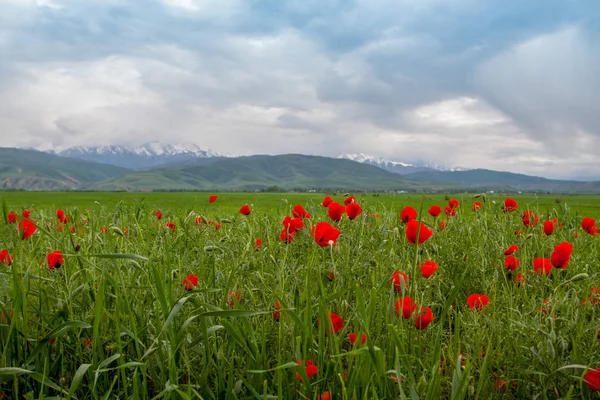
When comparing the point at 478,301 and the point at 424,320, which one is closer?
the point at 424,320

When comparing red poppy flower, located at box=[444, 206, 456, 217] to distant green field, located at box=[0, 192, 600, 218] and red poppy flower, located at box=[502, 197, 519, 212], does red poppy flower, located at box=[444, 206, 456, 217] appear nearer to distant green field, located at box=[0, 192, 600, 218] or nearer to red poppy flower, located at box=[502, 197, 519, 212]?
distant green field, located at box=[0, 192, 600, 218]

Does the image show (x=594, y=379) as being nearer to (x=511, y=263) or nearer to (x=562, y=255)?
(x=562, y=255)

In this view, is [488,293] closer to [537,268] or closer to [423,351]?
[537,268]

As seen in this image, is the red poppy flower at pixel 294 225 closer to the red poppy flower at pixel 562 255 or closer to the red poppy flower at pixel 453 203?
the red poppy flower at pixel 562 255

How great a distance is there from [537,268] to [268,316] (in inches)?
76.6

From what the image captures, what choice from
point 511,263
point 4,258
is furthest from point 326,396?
point 4,258

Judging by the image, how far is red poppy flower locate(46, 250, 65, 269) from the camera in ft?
9.25

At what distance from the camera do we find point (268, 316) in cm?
270

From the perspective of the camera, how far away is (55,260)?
286 cm

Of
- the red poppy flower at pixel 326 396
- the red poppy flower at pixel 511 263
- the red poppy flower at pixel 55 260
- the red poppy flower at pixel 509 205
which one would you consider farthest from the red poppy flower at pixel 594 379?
the red poppy flower at pixel 509 205

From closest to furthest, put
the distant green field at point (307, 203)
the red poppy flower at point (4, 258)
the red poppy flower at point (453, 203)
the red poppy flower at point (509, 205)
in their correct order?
the red poppy flower at point (4, 258) < the red poppy flower at point (509, 205) < the distant green field at point (307, 203) < the red poppy flower at point (453, 203)

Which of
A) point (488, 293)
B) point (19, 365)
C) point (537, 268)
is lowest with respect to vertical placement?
point (19, 365)

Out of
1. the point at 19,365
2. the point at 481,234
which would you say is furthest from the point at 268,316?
the point at 481,234

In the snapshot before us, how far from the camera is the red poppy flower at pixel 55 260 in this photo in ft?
9.25
